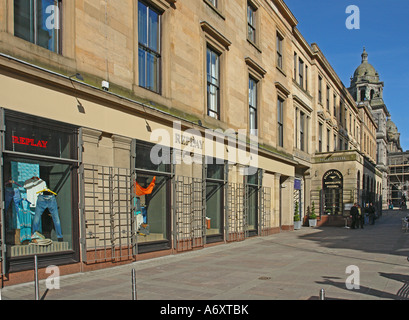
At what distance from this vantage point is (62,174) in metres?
9.90

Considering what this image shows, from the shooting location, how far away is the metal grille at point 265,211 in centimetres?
2116

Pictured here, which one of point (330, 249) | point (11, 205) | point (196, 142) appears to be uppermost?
point (196, 142)

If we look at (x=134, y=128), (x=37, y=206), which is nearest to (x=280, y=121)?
(x=134, y=128)

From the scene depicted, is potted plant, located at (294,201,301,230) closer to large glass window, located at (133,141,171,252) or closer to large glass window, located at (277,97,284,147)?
large glass window, located at (277,97,284,147)

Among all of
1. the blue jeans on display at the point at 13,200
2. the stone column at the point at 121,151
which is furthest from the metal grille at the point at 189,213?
the blue jeans on display at the point at 13,200

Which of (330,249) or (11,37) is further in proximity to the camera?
(330,249)

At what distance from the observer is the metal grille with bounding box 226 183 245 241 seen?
17.7 m

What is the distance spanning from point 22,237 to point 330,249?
1098cm

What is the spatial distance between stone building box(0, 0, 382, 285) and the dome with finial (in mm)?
80129

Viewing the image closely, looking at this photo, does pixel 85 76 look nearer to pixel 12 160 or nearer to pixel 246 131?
pixel 12 160

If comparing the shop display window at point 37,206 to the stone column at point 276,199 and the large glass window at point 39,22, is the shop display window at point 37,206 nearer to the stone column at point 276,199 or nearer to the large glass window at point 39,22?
the large glass window at point 39,22

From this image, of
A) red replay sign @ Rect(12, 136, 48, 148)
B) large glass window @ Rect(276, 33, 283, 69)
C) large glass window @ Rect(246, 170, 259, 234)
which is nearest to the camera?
red replay sign @ Rect(12, 136, 48, 148)

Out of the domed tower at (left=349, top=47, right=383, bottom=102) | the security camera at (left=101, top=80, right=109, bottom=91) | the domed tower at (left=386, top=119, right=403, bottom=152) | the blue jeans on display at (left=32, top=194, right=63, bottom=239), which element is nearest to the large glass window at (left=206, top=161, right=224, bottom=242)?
the security camera at (left=101, top=80, right=109, bottom=91)
